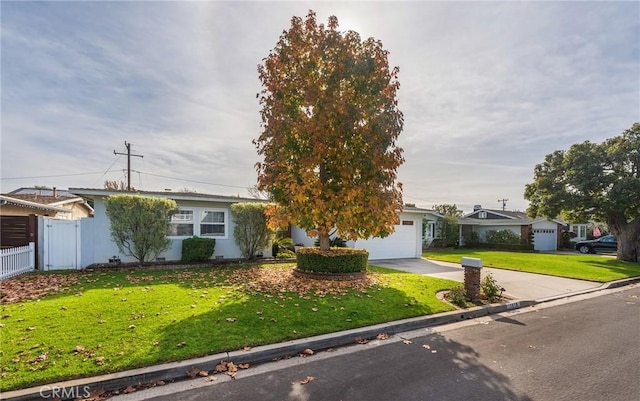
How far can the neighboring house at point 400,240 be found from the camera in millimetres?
17092

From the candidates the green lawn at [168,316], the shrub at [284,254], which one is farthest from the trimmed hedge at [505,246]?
the green lawn at [168,316]

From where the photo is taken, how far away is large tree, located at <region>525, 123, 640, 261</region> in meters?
17.5

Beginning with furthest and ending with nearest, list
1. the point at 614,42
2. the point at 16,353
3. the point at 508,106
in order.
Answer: the point at 508,106 < the point at 614,42 < the point at 16,353

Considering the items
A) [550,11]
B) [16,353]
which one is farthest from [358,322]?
[550,11]

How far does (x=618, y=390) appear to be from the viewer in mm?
3746

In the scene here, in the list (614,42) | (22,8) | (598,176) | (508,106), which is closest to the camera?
(22,8)

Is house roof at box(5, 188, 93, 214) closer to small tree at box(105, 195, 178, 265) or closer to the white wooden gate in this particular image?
the white wooden gate

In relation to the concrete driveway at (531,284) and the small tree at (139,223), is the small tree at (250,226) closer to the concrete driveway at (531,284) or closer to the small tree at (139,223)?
the small tree at (139,223)

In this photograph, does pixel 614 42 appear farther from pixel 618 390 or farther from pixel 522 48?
pixel 618 390

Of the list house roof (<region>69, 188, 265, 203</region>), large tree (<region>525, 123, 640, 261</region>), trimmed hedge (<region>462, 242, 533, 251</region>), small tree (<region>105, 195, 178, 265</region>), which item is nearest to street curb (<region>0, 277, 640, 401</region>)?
small tree (<region>105, 195, 178, 265</region>)

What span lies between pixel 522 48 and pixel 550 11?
1.02 meters
